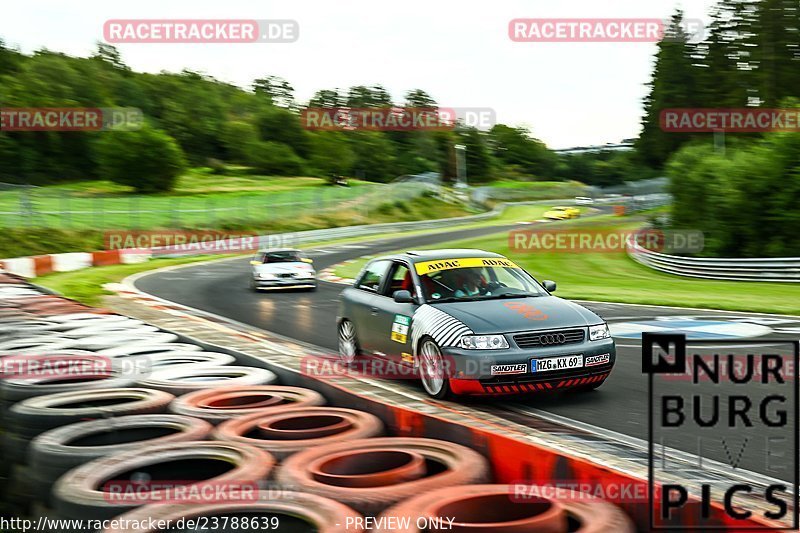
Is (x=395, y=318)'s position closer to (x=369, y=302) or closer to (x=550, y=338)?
(x=369, y=302)

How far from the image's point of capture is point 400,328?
9.12 meters

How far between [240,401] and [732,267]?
2325cm

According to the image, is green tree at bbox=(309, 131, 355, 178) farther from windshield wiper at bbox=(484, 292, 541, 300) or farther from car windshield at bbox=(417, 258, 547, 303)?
windshield wiper at bbox=(484, 292, 541, 300)

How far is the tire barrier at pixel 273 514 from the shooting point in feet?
13.5

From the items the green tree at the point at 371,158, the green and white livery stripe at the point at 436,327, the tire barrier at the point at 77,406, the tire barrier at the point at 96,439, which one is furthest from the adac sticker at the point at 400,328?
the green tree at the point at 371,158

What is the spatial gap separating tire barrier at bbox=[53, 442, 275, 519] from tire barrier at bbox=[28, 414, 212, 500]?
149mm

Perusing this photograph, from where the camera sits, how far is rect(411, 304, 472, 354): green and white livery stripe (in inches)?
320

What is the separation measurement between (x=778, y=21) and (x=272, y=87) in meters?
128

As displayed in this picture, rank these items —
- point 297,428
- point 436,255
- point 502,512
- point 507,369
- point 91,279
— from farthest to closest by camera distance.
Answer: point 91,279 < point 436,255 < point 507,369 < point 297,428 < point 502,512

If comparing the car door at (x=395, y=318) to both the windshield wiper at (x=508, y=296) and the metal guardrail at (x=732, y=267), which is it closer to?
the windshield wiper at (x=508, y=296)

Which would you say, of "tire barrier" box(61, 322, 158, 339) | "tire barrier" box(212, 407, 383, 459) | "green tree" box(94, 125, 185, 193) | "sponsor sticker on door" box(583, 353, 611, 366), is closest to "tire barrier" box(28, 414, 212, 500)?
"tire barrier" box(212, 407, 383, 459)

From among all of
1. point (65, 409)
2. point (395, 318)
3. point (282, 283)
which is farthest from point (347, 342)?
point (282, 283)

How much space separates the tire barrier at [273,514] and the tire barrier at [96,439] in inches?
50.5

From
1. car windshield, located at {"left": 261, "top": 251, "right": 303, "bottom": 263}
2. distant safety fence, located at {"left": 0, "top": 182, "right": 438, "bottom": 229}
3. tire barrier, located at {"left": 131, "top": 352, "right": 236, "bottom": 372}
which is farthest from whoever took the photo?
distant safety fence, located at {"left": 0, "top": 182, "right": 438, "bottom": 229}
